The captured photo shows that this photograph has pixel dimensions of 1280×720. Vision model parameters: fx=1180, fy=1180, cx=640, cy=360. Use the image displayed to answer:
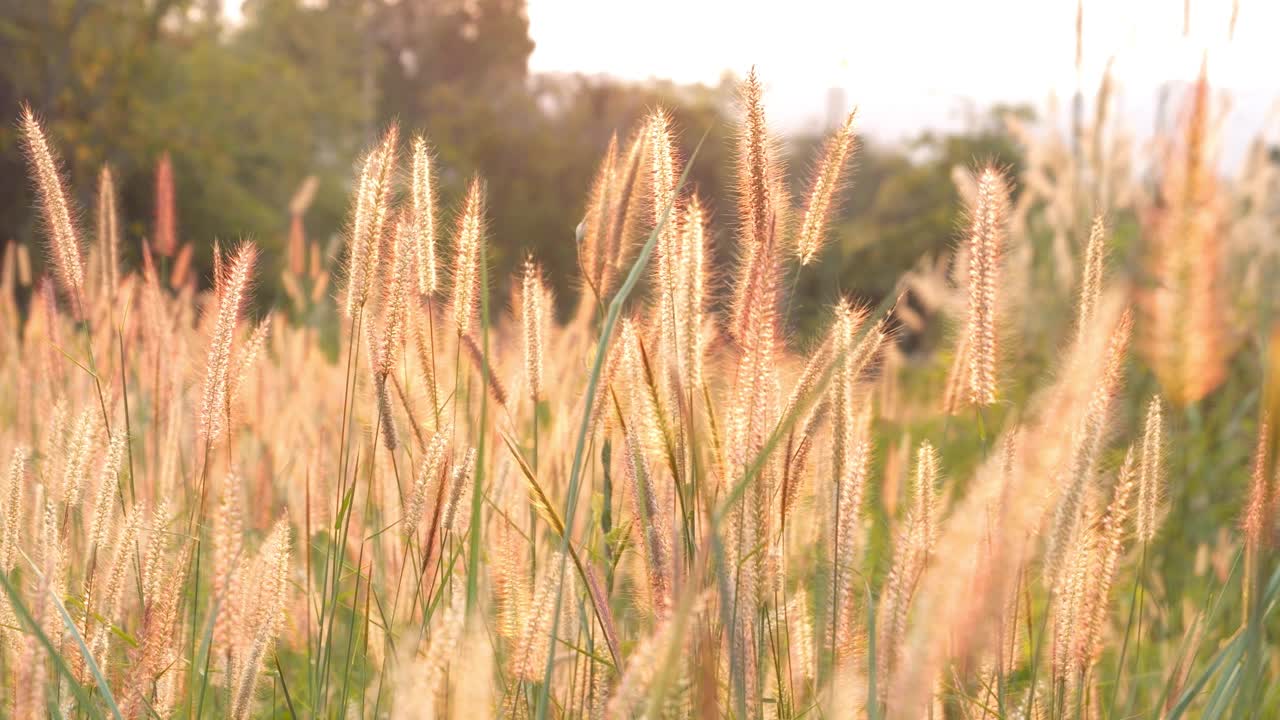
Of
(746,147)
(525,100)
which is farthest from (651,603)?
(525,100)

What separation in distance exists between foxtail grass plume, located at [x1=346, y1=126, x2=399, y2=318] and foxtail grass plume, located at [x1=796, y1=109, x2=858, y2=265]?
504 mm

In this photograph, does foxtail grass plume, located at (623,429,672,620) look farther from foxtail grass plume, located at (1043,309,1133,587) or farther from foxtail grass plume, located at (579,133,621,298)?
foxtail grass plume, located at (1043,309,1133,587)

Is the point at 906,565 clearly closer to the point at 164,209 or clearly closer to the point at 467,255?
the point at 467,255

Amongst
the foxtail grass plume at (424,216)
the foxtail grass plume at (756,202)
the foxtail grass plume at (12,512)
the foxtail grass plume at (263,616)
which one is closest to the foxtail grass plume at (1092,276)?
the foxtail grass plume at (756,202)

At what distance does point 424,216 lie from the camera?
152 centimetres

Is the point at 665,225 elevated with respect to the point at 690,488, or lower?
elevated

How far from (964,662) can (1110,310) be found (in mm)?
302

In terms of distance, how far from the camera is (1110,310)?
91 cm

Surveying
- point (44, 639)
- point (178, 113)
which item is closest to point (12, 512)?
point (44, 639)

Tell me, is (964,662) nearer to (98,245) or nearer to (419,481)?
(419,481)

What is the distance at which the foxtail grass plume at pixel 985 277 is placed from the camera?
131cm

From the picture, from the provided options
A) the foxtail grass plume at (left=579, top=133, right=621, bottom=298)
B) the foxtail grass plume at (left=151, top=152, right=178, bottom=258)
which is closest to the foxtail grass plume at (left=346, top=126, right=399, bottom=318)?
the foxtail grass plume at (left=579, top=133, right=621, bottom=298)

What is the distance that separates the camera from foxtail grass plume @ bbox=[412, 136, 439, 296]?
1476 mm

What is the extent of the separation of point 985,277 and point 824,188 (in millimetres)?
214
